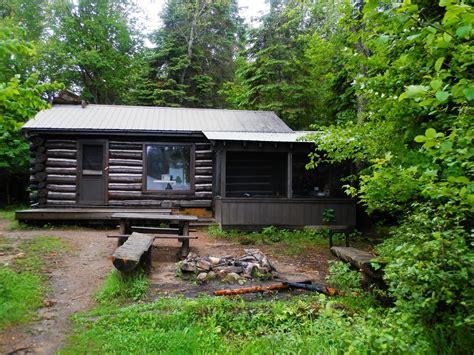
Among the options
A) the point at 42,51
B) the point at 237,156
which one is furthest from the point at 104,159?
the point at 42,51

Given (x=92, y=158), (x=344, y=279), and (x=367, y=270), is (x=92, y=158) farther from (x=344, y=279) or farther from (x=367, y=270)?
(x=367, y=270)

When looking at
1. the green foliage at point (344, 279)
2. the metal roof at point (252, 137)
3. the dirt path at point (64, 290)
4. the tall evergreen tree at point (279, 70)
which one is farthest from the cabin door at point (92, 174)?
the green foliage at point (344, 279)

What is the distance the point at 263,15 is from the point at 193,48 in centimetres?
688

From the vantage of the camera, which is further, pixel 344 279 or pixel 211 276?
pixel 211 276

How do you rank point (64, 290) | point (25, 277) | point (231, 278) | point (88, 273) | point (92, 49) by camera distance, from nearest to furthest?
1. point (64, 290)
2. point (25, 277)
3. point (231, 278)
4. point (88, 273)
5. point (92, 49)

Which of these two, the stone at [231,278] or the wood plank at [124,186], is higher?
the wood plank at [124,186]

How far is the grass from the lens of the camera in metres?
4.25

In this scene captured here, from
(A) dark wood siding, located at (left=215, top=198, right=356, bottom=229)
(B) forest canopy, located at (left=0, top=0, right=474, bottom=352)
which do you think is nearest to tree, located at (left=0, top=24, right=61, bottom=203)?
(B) forest canopy, located at (left=0, top=0, right=474, bottom=352)

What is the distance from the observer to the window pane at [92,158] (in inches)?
435

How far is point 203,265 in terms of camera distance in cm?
587

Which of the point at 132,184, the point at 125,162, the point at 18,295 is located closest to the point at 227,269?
the point at 18,295

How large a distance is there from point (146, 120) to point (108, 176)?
2.38m

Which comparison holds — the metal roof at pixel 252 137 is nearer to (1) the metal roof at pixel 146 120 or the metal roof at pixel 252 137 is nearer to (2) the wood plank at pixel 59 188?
(1) the metal roof at pixel 146 120

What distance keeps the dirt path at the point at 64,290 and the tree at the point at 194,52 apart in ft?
41.6
